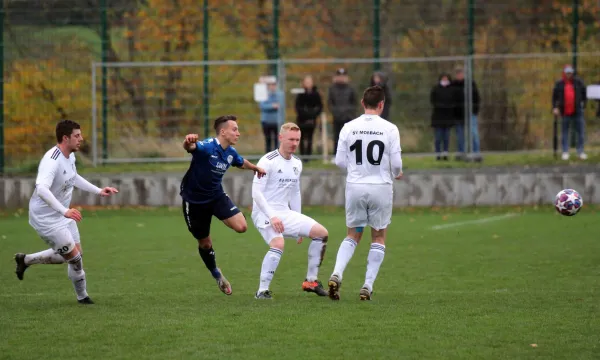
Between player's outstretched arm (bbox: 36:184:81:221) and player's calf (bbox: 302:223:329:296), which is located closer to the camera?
player's outstretched arm (bbox: 36:184:81:221)

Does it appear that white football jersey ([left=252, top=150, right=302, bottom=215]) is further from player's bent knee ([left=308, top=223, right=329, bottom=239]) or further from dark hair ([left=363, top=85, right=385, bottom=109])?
dark hair ([left=363, top=85, right=385, bottom=109])

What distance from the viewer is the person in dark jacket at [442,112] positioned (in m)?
21.5

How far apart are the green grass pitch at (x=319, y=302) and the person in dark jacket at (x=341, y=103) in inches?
174

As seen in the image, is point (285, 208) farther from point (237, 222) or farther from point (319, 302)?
point (319, 302)

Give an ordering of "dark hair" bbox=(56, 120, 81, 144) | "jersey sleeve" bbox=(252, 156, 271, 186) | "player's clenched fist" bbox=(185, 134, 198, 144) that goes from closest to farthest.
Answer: "player's clenched fist" bbox=(185, 134, 198, 144), "dark hair" bbox=(56, 120, 81, 144), "jersey sleeve" bbox=(252, 156, 271, 186)

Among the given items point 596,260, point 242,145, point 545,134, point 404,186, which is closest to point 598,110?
point 545,134

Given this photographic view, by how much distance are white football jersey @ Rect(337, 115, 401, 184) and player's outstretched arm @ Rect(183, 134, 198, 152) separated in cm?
139

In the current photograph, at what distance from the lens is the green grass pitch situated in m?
8.23

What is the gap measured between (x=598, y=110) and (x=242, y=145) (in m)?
6.95

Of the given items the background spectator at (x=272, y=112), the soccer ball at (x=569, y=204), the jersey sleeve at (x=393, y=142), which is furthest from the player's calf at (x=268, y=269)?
the background spectator at (x=272, y=112)

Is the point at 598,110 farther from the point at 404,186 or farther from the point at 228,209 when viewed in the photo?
the point at 228,209

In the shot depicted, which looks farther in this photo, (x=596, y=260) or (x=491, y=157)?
(x=491, y=157)

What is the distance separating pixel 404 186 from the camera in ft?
67.7

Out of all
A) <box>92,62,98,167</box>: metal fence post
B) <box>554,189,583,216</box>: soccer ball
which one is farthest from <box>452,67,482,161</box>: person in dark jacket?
<box>554,189,583,216</box>: soccer ball
